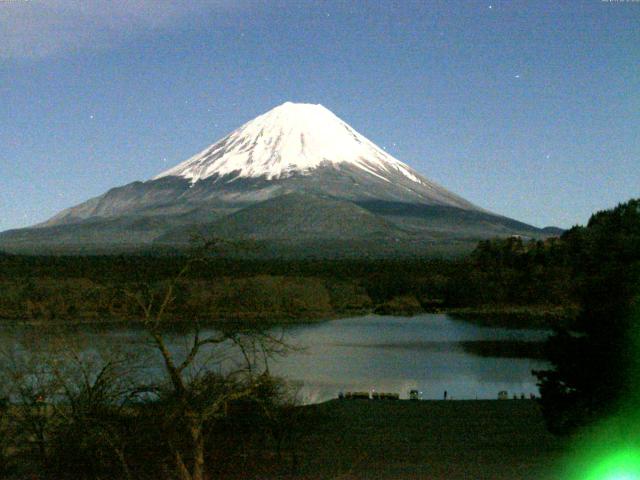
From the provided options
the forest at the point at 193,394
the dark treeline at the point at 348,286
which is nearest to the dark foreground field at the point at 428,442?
the forest at the point at 193,394

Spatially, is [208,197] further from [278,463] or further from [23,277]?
[278,463]

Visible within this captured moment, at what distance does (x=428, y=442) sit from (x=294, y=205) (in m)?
135

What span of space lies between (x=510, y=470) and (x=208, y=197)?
158430 mm

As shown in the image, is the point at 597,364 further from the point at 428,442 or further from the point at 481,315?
the point at 481,315

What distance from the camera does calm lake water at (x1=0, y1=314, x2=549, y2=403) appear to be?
2617 cm

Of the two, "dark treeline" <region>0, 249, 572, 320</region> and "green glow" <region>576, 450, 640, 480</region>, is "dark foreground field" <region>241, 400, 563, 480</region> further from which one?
"dark treeline" <region>0, 249, 572, 320</region>

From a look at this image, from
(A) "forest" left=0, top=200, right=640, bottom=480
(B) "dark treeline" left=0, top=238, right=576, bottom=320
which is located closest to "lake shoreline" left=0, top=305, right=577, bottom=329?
(B) "dark treeline" left=0, top=238, right=576, bottom=320

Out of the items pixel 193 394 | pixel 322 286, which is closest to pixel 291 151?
pixel 322 286

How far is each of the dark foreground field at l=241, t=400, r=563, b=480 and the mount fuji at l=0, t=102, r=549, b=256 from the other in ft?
298

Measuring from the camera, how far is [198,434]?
8805 mm

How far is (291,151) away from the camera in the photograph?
18662 centimetres

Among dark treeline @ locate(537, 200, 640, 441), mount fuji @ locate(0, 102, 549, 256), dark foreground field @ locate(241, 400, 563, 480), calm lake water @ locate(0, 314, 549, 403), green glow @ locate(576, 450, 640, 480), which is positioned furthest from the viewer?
mount fuji @ locate(0, 102, 549, 256)

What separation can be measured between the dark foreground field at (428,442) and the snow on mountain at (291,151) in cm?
15558

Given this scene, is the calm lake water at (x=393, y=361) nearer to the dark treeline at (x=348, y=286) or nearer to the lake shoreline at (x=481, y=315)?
the lake shoreline at (x=481, y=315)
